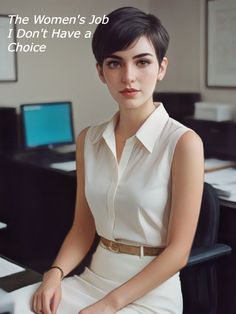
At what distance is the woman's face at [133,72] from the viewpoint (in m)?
1.26

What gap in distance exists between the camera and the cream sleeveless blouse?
1.27 m

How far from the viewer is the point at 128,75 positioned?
49.6 inches

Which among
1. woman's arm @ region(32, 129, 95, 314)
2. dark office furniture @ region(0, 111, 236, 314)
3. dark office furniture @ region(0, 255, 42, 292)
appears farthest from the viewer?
dark office furniture @ region(0, 111, 236, 314)

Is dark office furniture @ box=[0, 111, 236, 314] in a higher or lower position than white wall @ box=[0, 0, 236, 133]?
lower

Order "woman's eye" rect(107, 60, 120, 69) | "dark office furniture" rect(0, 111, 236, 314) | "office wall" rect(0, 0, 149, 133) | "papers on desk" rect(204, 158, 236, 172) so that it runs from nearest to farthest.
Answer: "woman's eye" rect(107, 60, 120, 69) → "papers on desk" rect(204, 158, 236, 172) → "dark office furniture" rect(0, 111, 236, 314) → "office wall" rect(0, 0, 149, 133)

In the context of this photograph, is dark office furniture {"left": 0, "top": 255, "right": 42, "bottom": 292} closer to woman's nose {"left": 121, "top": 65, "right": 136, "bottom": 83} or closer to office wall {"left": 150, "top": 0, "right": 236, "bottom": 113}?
woman's nose {"left": 121, "top": 65, "right": 136, "bottom": 83}

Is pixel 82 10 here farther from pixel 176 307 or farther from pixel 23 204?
pixel 176 307

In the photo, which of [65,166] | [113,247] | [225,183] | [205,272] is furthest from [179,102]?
[113,247]

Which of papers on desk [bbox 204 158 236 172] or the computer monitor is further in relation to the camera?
the computer monitor

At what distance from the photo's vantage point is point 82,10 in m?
3.29

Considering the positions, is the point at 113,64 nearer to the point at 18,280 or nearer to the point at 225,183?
the point at 18,280

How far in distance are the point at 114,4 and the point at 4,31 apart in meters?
0.82

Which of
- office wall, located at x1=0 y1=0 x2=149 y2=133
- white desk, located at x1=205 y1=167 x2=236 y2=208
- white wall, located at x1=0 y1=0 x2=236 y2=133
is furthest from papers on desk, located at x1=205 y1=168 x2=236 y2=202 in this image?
office wall, located at x1=0 y1=0 x2=149 y2=133

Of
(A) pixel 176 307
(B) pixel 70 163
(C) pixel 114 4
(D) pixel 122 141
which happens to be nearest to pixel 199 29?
(C) pixel 114 4
